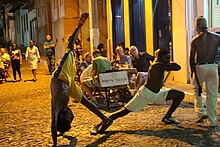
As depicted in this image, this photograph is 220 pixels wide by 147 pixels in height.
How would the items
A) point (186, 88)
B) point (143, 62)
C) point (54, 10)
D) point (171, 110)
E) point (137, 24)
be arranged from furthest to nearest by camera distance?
point (54, 10) < point (137, 24) < point (186, 88) < point (143, 62) < point (171, 110)

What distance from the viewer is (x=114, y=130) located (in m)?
6.91

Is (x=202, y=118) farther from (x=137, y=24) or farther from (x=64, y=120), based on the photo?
(x=137, y=24)

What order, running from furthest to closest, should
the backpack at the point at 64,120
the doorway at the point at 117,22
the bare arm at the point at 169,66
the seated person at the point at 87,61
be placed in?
the doorway at the point at 117,22, the seated person at the point at 87,61, the bare arm at the point at 169,66, the backpack at the point at 64,120

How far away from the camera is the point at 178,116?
307 inches

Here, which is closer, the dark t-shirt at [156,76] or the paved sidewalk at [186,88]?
the dark t-shirt at [156,76]

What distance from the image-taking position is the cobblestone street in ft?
20.2

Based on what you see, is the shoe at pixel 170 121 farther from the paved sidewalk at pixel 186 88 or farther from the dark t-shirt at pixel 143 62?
the dark t-shirt at pixel 143 62

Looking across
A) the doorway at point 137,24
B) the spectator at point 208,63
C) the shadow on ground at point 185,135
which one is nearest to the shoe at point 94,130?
the shadow on ground at point 185,135

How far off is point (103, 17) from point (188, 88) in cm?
1167

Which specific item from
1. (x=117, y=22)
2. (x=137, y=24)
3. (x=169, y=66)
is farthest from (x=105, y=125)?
(x=117, y=22)

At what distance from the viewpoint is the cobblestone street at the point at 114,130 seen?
20.2 feet

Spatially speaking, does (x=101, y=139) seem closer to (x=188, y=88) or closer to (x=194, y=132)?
(x=194, y=132)

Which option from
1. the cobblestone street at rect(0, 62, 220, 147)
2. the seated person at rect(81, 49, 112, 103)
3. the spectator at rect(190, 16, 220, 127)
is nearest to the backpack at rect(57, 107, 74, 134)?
the cobblestone street at rect(0, 62, 220, 147)

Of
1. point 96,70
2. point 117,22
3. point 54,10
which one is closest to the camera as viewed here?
point 96,70
